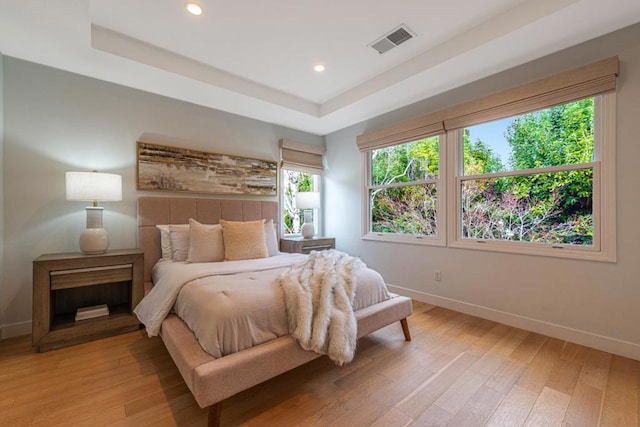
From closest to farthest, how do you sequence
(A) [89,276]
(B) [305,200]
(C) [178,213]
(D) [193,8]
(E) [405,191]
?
(D) [193,8], (A) [89,276], (C) [178,213], (E) [405,191], (B) [305,200]

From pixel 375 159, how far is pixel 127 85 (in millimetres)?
3159

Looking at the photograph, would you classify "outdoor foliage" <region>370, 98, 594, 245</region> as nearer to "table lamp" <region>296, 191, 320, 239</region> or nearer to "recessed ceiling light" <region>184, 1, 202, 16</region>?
"table lamp" <region>296, 191, 320, 239</region>

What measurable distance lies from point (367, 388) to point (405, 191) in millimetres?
2544

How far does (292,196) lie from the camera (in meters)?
4.48

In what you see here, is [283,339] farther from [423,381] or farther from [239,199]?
[239,199]

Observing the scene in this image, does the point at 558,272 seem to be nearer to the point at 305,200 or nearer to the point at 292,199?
the point at 305,200

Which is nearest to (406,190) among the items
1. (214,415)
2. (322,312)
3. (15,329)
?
(322,312)

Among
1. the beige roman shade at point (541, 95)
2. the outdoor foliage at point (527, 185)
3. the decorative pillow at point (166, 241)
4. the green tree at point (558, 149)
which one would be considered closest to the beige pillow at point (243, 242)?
the decorative pillow at point (166, 241)

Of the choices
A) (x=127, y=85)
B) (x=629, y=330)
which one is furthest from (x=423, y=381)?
(x=127, y=85)

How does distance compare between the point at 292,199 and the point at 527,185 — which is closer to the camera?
the point at 527,185

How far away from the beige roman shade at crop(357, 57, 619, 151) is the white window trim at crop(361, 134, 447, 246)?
0.24 metres

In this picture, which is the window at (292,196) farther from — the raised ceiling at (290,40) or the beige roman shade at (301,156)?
the raised ceiling at (290,40)

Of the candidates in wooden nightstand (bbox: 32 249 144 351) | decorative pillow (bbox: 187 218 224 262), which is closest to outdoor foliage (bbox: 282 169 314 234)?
decorative pillow (bbox: 187 218 224 262)

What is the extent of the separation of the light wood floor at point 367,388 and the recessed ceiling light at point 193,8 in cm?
265
